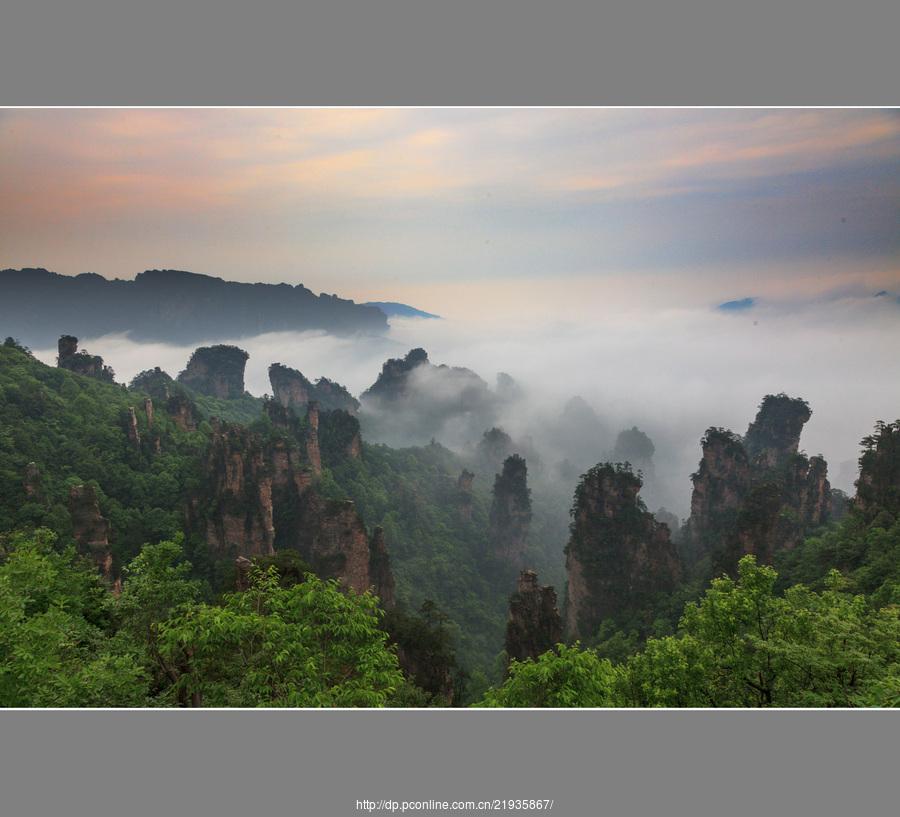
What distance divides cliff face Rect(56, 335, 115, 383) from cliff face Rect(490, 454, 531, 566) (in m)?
33.0

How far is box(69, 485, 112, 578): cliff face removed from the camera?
83.6 ft

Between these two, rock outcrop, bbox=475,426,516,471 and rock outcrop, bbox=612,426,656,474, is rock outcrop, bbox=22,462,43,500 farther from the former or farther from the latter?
rock outcrop, bbox=612,426,656,474

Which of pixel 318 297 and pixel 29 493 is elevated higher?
pixel 318 297

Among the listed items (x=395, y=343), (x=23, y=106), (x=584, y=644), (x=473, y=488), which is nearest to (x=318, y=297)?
(x=395, y=343)

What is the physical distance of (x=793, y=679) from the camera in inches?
499

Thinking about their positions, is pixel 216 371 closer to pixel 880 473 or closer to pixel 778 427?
pixel 778 427

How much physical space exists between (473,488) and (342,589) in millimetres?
32240

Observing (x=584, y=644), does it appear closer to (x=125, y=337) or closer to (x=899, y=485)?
(x=899, y=485)

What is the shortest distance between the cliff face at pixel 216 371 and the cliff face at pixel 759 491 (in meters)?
42.0

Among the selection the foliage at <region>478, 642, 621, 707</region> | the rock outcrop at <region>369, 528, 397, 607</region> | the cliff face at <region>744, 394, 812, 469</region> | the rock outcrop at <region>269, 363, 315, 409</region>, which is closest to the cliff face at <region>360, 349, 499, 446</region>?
the rock outcrop at <region>269, 363, 315, 409</region>

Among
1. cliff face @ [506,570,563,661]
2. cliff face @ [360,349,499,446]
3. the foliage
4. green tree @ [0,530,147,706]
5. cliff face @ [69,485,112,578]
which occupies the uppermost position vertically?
cliff face @ [360,349,499,446]

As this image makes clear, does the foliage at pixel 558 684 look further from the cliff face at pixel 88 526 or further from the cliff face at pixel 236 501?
the cliff face at pixel 236 501

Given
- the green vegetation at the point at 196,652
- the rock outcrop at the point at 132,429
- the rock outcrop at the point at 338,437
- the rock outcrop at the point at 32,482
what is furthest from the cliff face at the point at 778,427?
the rock outcrop at the point at 32,482

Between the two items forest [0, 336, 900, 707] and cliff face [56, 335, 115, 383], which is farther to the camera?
cliff face [56, 335, 115, 383]
